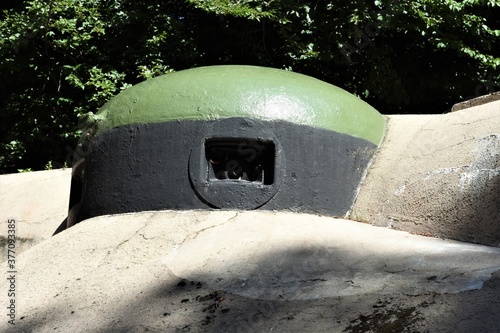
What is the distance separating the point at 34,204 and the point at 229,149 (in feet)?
9.39

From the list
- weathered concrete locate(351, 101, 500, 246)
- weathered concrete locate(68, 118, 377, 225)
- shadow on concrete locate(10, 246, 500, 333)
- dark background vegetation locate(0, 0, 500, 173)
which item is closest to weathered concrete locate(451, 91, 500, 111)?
weathered concrete locate(351, 101, 500, 246)

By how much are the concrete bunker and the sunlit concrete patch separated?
0.29 metres

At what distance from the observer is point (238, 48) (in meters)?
8.93

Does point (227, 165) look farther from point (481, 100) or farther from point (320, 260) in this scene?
point (481, 100)

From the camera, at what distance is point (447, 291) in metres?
2.39

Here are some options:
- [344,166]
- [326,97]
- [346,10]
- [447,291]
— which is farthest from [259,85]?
[346,10]

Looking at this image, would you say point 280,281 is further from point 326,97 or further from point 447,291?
point 326,97

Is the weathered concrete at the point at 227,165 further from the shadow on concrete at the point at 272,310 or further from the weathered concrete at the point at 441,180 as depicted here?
the shadow on concrete at the point at 272,310

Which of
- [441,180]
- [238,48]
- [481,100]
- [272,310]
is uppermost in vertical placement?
[238,48]

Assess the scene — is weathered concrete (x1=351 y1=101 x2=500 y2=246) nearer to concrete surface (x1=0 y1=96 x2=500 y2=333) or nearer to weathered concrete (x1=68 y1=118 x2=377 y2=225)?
concrete surface (x1=0 y1=96 x2=500 y2=333)

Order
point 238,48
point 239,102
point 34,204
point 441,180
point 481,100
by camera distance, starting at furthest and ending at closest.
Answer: point 238,48 < point 34,204 < point 481,100 < point 239,102 < point 441,180

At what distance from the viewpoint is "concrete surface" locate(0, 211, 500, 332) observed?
2379mm

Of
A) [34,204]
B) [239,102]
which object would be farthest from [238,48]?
[239,102]

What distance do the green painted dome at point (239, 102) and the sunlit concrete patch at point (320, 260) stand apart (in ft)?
2.15
